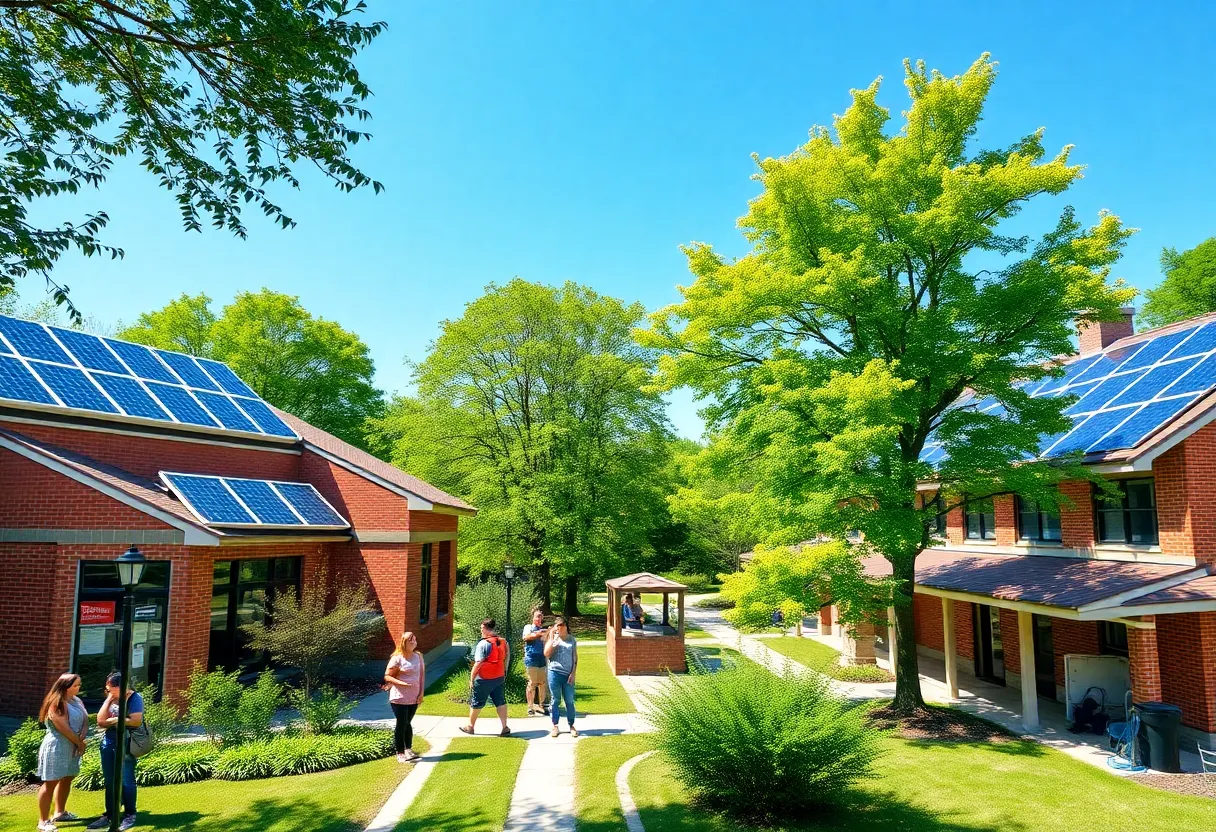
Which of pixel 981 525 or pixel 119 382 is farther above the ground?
pixel 119 382

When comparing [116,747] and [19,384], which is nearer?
[116,747]

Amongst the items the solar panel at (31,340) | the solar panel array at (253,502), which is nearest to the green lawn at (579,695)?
the solar panel array at (253,502)

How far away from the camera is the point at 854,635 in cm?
1948

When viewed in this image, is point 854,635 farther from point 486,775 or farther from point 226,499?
point 226,499

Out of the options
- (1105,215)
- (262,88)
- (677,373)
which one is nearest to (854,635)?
(677,373)

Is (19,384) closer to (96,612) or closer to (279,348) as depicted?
(96,612)

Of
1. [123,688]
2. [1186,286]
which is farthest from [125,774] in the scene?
[1186,286]

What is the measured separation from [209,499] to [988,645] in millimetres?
19067

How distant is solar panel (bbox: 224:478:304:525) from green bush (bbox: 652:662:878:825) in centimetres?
1052

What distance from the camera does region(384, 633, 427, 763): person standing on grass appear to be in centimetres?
1044

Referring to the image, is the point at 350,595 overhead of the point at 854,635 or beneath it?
overhead

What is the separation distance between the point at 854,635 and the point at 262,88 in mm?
18419

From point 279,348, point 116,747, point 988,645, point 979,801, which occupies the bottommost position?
point 979,801

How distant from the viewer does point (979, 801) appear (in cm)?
912
